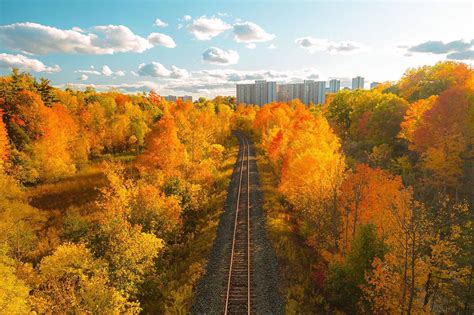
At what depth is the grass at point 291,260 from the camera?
22587 mm

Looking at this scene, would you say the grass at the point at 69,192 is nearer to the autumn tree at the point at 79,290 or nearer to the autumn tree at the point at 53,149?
the autumn tree at the point at 53,149

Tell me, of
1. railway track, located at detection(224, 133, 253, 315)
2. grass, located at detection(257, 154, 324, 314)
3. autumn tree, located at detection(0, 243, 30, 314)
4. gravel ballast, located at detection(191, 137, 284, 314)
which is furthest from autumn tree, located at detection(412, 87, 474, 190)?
autumn tree, located at detection(0, 243, 30, 314)

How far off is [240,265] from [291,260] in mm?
4919

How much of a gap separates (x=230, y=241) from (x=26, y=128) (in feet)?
137

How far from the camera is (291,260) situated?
27.9m

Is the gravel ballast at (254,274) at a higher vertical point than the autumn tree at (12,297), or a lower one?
lower

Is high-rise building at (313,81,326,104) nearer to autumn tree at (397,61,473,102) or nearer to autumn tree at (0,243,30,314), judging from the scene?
autumn tree at (397,61,473,102)

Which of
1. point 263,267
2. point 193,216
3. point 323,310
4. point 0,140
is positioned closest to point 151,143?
point 193,216

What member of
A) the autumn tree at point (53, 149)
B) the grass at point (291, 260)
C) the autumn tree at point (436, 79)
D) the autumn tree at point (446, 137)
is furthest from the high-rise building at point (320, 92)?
the autumn tree at point (53, 149)

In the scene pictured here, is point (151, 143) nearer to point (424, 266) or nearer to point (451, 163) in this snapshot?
point (424, 266)

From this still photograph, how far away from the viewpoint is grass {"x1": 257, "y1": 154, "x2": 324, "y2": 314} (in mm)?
22587

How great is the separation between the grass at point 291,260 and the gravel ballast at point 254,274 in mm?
680

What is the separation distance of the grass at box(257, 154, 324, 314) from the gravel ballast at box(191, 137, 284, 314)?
0.68 meters

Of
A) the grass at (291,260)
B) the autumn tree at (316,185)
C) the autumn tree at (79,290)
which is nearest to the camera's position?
the autumn tree at (79,290)
